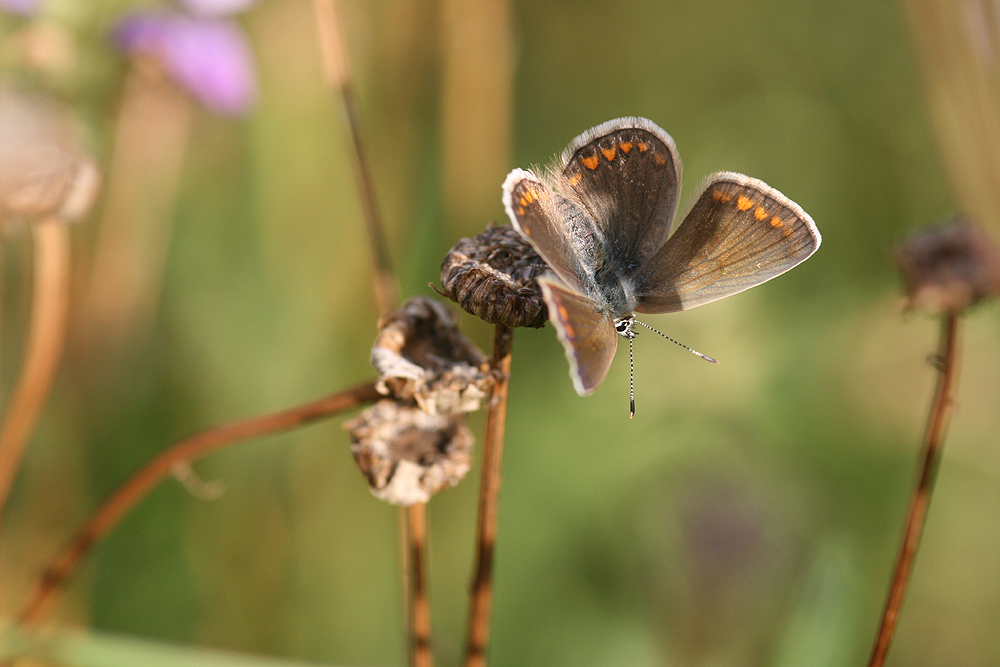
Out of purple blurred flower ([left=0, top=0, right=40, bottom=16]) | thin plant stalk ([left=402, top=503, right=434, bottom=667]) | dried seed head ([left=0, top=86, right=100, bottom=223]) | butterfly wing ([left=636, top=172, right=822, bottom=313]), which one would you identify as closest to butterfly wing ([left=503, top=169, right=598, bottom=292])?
butterfly wing ([left=636, top=172, right=822, bottom=313])

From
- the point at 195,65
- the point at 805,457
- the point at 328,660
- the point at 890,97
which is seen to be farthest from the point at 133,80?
the point at 890,97

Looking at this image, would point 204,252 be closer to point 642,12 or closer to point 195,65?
point 195,65

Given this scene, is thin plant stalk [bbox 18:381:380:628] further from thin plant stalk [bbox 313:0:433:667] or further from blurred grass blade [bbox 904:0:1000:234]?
blurred grass blade [bbox 904:0:1000:234]

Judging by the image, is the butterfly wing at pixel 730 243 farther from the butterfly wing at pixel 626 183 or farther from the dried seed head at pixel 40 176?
the dried seed head at pixel 40 176

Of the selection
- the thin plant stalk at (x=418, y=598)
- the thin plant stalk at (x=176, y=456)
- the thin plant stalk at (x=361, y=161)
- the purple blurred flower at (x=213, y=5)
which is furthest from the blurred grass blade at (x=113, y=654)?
the purple blurred flower at (x=213, y=5)

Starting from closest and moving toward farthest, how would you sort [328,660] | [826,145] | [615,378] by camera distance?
[328,660]
[615,378]
[826,145]

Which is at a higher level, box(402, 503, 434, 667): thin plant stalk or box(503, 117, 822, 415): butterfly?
box(503, 117, 822, 415): butterfly
